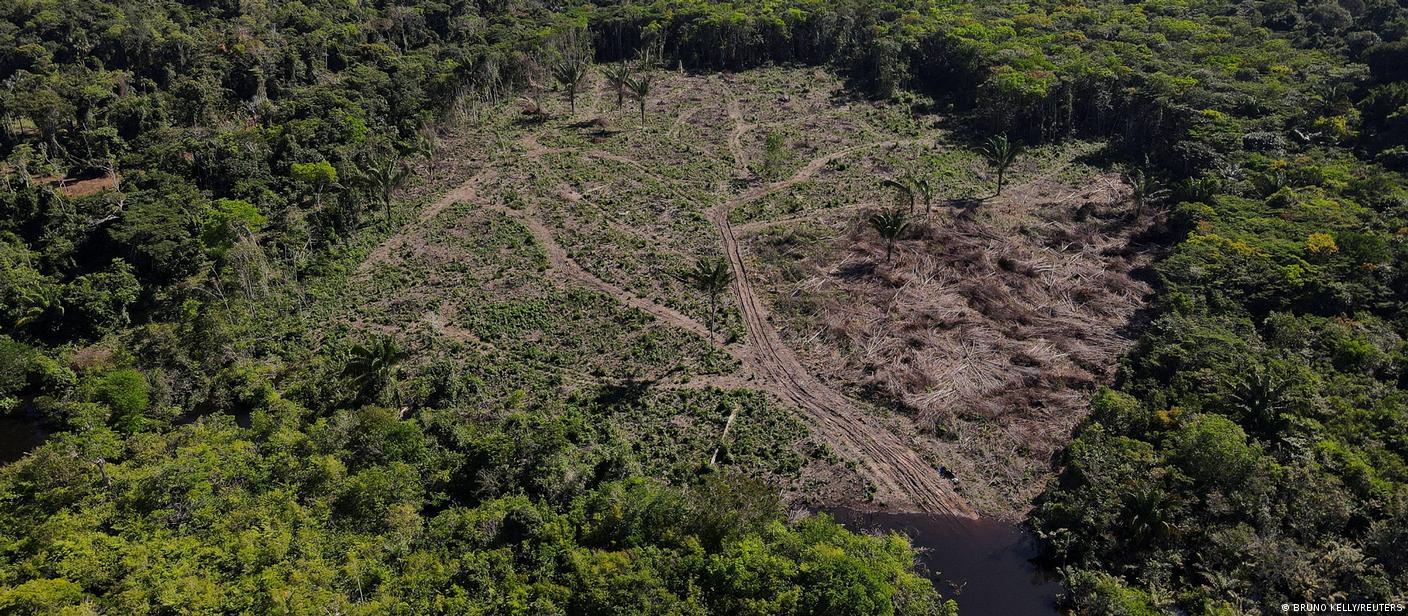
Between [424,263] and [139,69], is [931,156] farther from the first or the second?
[139,69]

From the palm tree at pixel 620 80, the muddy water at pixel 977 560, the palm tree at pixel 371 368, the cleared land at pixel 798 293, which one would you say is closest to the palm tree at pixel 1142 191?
the cleared land at pixel 798 293

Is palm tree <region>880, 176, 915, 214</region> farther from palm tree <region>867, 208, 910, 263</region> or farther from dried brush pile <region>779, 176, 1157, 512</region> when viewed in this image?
palm tree <region>867, 208, 910, 263</region>

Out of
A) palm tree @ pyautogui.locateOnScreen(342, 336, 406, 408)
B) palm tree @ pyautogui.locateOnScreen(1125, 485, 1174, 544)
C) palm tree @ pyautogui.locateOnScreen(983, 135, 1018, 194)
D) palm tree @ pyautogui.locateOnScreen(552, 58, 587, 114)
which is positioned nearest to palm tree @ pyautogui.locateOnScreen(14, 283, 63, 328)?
palm tree @ pyautogui.locateOnScreen(342, 336, 406, 408)

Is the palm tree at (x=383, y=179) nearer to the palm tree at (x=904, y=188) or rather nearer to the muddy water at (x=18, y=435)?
the muddy water at (x=18, y=435)

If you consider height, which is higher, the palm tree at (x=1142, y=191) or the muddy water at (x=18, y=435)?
the palm tree at (x=1142, y=191)

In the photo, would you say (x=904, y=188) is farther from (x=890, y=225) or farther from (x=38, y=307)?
(x=38, y=307)

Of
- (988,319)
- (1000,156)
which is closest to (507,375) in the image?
(988,319)

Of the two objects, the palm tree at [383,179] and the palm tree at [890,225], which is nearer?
the palm tree at [890,225]
